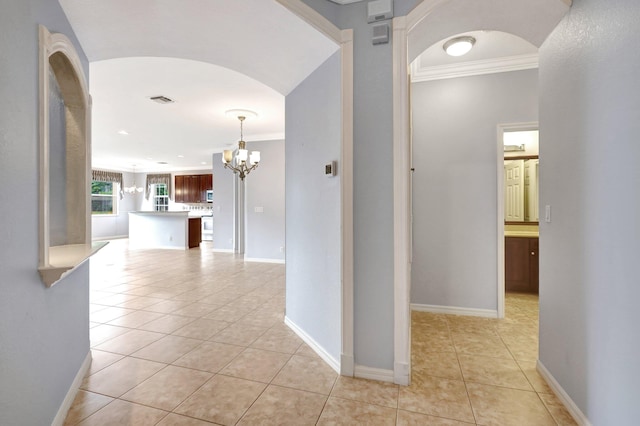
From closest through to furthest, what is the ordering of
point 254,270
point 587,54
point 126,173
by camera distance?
point 587,54, point 254,270, point 126,173

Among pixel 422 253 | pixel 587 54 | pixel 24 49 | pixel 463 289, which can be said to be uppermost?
pixel 587 54

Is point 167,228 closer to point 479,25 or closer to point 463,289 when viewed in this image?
point 463,289

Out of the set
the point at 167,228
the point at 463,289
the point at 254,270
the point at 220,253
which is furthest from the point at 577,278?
the point at 167,228

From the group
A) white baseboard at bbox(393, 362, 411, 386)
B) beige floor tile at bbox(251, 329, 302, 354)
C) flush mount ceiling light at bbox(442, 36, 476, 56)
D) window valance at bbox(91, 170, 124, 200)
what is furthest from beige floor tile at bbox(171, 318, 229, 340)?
window valance at bbox(91, 170, 124, 200)

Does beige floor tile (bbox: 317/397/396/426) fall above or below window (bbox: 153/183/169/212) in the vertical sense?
below

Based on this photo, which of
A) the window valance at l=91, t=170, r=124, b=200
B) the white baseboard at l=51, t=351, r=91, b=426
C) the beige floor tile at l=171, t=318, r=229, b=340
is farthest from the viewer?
the window valance at l=91, t=170, r=124, b=200

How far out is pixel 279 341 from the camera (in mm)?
2672

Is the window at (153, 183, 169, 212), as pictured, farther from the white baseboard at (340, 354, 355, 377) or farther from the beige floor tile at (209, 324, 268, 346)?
the white baseboard at (340, 354, 355, 377)

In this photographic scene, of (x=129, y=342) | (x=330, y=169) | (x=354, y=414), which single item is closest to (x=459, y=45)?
(x=330, y=169)

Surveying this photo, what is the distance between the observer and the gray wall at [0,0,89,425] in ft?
3.68

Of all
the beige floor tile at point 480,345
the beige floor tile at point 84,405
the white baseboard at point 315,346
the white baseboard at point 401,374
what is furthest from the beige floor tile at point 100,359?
the beige floor tile at point 480,345

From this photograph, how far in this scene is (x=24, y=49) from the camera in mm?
1272

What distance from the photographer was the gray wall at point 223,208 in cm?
801

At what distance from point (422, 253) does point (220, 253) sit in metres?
5.73
